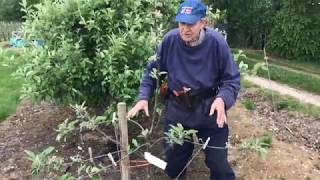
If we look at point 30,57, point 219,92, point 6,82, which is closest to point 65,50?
point 30,57

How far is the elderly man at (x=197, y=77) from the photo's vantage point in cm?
Result: 397

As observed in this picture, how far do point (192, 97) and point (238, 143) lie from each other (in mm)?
1962

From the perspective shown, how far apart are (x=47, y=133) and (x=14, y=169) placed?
1.00m

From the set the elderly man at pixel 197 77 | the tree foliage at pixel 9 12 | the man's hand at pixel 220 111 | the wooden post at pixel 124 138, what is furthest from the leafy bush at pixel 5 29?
the man's hand at pixel 220 111

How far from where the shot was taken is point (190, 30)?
3.97 meters

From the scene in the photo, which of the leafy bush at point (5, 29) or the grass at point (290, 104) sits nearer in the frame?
the grass at point (290, 104)

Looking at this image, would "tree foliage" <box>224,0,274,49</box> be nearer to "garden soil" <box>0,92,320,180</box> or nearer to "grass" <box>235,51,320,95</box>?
"grass" <box>235,51,320,95</box>

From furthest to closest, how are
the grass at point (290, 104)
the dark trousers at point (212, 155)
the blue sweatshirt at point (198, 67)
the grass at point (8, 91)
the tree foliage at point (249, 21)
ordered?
the tree foliage at point (249, 21) → the grass at point (290, 104) → the grass at point (8, 91) → the dark trousers at point (212, 155) → the blue sweatshirt at point (198, 67)

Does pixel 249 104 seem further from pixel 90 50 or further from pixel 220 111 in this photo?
pixel 220 111

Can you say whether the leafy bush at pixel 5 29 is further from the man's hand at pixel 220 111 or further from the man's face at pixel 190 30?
the man's hand at pixel 220 111

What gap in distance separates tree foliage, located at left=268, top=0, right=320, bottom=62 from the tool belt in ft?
35.9

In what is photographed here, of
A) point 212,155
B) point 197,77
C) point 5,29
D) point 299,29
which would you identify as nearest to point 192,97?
point 197,77

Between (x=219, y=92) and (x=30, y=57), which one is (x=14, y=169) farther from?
(x=219, y=92)

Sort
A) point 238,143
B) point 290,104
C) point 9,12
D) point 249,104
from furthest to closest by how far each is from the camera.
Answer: point 9,12
point 290,104
point 249,104
point 238,143
